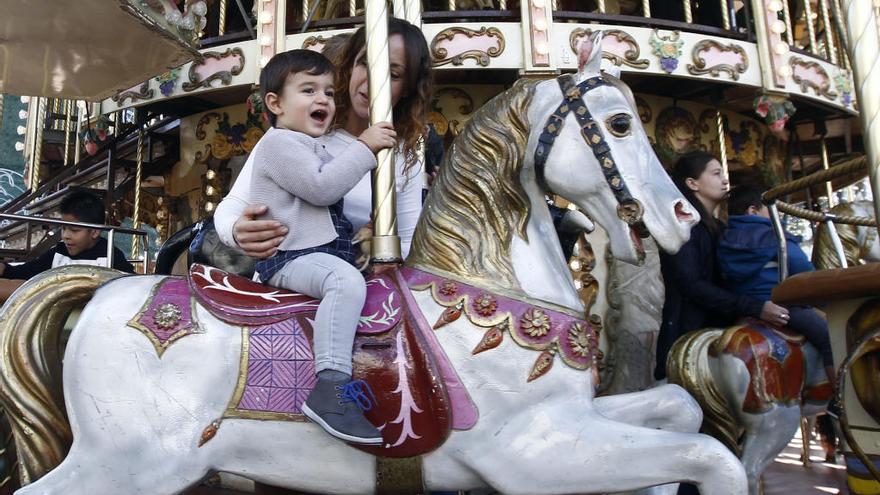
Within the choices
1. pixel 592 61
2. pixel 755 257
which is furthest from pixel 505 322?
pixel 755 257

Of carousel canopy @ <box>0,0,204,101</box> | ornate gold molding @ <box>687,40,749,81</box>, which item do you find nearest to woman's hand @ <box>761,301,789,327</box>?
ornate gold molding @ <box>687,40,749,81</box>

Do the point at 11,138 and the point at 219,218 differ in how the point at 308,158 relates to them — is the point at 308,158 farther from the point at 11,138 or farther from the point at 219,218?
the point at 11,138

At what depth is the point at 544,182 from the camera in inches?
71.8

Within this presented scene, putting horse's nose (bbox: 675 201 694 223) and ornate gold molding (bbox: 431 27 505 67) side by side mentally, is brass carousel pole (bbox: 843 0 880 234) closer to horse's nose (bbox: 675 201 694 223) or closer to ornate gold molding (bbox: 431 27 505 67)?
horse's nose (bbox: 675 201 694 223)

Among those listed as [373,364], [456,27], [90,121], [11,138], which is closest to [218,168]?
[90,121]

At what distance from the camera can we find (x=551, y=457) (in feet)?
5.19

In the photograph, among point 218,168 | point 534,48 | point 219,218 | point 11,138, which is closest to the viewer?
point 219,218

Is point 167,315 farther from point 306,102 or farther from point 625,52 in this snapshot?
point 625,52

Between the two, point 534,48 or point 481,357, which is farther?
point 534,48

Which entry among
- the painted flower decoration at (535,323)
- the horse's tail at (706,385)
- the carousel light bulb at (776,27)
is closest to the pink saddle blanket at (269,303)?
the painted flower decoration at (535,323)

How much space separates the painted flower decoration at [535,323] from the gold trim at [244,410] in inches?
21.9

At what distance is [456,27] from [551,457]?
4.22 meters

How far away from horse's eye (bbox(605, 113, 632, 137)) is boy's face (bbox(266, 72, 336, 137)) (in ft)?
2.41

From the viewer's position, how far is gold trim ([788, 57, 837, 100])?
19.0 feet
